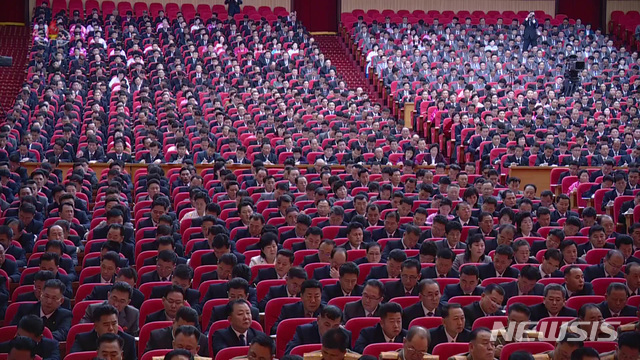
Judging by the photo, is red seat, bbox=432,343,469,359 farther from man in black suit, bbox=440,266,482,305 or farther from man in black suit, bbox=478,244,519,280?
man in black suit, bbox=478,244,519,280

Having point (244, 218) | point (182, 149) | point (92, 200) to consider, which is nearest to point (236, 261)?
point (244, 218)

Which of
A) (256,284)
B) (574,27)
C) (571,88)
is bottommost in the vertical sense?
(256,284)

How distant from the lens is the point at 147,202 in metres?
8.77

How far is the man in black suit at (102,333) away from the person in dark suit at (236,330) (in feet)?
1.61

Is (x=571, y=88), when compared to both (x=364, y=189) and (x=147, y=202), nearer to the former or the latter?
(x=364, y=189)

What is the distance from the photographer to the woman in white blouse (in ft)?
22.0

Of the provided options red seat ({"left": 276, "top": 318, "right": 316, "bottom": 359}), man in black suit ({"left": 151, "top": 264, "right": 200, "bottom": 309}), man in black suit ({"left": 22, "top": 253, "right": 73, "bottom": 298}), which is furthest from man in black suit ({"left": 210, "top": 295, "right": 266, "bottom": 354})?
man in black suit ({"left": 22, "top": 253, "right": 73, "bottom": 298})

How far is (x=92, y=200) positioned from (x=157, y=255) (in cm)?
370

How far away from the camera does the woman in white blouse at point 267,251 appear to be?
6699 mm

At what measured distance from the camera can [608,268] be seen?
6.50 metres

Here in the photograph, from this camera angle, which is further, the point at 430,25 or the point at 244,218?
the point at 430,25

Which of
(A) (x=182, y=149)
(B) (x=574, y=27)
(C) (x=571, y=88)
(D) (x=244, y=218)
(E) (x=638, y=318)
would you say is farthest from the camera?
(B) (x=574, y=27)

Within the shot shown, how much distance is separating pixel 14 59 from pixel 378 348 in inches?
594

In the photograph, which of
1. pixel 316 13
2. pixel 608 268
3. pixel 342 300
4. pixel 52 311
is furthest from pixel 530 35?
pixel 52 311
